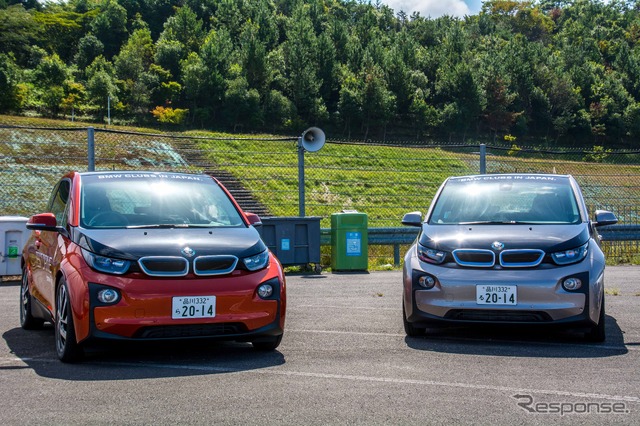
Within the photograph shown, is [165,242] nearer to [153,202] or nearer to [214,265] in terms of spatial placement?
[214,265]

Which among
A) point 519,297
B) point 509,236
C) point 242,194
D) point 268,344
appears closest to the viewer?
point 268,344

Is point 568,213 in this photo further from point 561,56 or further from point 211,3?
point 211,3

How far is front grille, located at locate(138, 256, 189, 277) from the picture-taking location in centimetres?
630

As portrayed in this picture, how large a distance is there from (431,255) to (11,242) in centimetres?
862

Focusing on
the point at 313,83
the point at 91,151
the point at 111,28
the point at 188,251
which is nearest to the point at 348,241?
the point at 91,151

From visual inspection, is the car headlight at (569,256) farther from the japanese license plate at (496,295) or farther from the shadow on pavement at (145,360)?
the shadow on pavement at (145,360)

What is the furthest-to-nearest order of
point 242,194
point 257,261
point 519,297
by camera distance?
point 242,194
point 519,297
point 257,261

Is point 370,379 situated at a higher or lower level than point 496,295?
lower

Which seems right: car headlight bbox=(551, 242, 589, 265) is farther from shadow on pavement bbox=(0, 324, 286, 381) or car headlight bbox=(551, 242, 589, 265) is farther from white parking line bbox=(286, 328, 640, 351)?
shadow on pavement bbox=(0, 324, 286, 381)

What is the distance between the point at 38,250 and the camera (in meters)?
7.88

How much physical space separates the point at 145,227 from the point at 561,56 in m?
152

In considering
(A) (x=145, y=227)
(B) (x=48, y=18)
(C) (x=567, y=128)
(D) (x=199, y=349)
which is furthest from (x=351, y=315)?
(B) (x=48, y=18)

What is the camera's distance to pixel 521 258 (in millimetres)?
7375

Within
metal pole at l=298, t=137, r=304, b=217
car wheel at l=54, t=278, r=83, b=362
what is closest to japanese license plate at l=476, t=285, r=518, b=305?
car wheel at l=54, t=278, r=83, b=362
